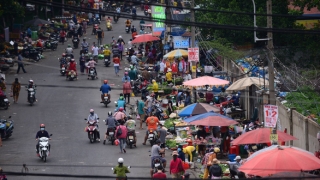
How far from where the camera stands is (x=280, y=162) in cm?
1934

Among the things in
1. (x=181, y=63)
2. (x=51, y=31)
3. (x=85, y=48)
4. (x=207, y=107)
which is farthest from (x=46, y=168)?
(x=51, y=31)

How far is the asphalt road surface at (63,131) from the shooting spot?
26.0m

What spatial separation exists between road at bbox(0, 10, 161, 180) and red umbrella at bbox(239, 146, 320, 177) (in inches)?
202

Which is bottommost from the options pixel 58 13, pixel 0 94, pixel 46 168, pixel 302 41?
pixel 46 168

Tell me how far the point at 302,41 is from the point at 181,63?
6.73m

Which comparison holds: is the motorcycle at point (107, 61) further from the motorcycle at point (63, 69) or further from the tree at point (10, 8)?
the tree at point (10, 8)

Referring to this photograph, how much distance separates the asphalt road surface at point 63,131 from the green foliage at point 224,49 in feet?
18.1

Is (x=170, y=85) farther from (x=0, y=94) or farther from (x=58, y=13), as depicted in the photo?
(x=58, y=13)

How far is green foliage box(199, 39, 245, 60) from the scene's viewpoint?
4003cm

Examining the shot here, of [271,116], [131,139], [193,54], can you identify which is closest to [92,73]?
[193,54]

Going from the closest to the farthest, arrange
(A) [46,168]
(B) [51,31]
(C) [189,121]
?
(A) [46,168] < (C) [189,121] < (B) [51,31]

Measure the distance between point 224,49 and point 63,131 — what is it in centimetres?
1194

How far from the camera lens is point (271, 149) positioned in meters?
20.1

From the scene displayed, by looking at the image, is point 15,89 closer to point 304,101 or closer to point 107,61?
point 107,61
